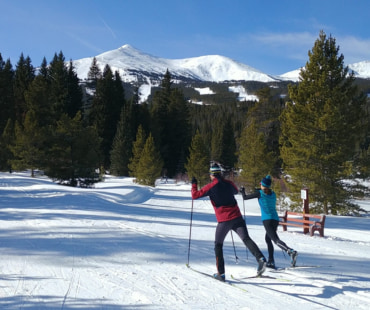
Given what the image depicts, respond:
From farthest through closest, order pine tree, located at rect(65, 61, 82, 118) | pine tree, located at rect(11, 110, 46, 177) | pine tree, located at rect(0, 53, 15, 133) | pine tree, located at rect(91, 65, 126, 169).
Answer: pine tree, located at rect(91, 65, 126, 169) < pine tree, located at rect(65, 61, 82, 118) < pine tree, located at rect(0, 53, 15, 133) < pine tree, located at rect(11, 110, 46, 177)

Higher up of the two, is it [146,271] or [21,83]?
[21,83]

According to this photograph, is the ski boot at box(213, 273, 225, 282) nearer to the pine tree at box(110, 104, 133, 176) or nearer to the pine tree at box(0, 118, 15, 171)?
the pine tree at box(0, 118, 15, 171)

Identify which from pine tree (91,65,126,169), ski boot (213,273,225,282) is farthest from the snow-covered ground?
pine tree (91,65,126,169)

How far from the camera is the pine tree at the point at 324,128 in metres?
19.1

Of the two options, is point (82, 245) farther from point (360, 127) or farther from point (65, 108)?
point (65, 108)

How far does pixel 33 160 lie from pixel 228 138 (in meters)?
48.2

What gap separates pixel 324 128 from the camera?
18.9 metres

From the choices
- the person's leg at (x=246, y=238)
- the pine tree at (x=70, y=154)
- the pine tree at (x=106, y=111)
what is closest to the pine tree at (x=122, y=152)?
the pine tree at (x=106, y=111)

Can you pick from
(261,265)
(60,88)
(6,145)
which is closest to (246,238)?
(261,265)

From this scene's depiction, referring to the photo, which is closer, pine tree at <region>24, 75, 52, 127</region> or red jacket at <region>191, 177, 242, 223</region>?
red jacket at <region>191, 177, 242, 223</region>

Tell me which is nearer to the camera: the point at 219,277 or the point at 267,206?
the point at 219,277

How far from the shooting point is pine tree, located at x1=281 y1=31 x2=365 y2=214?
1914 cm

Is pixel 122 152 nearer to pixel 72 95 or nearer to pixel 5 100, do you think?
pixel 72 95

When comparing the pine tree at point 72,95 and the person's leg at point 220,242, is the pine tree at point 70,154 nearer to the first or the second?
the person's leg at point 220,242
